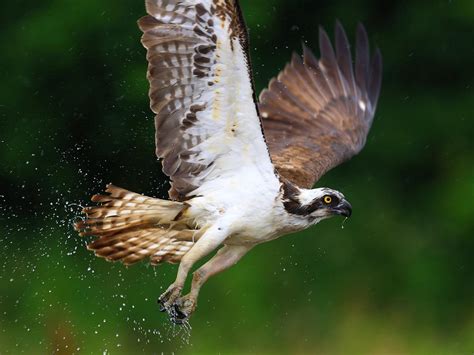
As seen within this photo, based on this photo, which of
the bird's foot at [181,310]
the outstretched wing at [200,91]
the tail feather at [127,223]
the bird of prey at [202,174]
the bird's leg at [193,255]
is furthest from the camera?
the tail feather at [127,223]

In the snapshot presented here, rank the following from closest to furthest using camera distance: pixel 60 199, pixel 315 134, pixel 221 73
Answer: pixel 221 73 < pixel 315 134 < pixel 60 199

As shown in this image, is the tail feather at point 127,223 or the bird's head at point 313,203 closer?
the bird's head at point 313,203

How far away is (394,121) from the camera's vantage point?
14719 mm

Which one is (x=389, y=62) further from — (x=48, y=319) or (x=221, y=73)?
(x=221, y=73)

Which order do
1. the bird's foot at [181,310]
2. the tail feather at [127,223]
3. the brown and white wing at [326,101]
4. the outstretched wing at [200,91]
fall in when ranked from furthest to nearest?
1. the brown and white wing at [326,101]
2. the tail feather at [127,223]
3. the bird's foot at [181,310]
4. the outstretched wing at [200,91]

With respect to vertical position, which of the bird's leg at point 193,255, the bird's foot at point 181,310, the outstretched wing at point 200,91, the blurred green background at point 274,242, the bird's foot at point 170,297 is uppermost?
the outstretched wing at point 200,91

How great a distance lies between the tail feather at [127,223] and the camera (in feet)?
29.5

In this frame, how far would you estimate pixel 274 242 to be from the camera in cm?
1358

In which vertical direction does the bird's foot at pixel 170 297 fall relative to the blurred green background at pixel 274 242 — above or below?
above

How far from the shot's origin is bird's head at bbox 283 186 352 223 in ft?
29.1

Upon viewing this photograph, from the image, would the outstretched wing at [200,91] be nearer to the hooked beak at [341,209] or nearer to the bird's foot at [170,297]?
the hooked beak at [341,209]

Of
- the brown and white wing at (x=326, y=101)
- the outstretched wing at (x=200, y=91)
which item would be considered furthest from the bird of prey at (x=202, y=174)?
the brown and white wing at (x=326, y=101)

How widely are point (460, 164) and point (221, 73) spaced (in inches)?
276

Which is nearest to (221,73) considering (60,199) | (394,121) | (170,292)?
(170,292)
